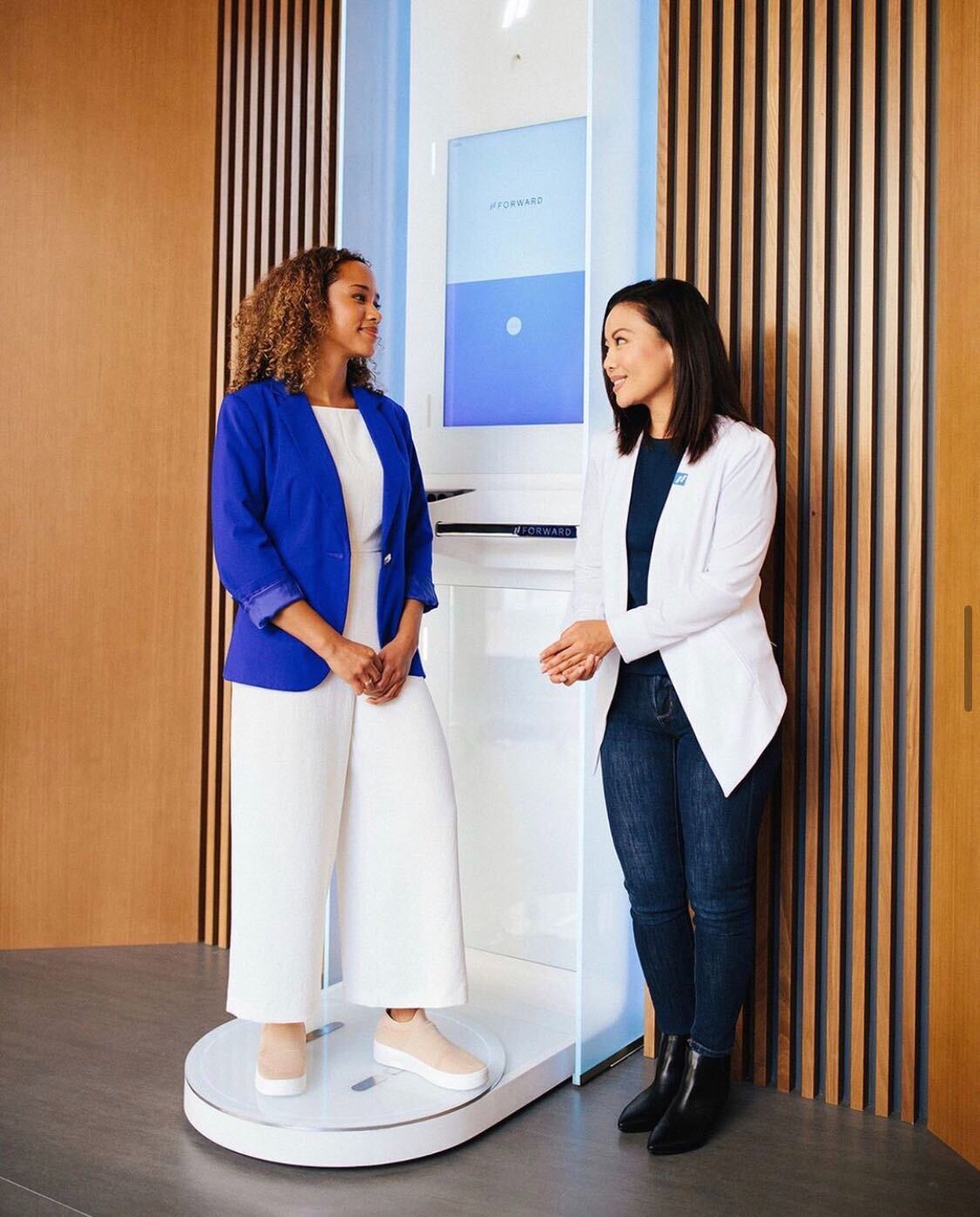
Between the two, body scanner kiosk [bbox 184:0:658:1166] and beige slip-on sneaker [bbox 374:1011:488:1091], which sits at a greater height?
body scanner kiosk [bbox 184:0:658:1166]

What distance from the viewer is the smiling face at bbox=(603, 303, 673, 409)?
2646 mm

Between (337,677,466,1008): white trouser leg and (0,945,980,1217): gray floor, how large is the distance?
367 mm

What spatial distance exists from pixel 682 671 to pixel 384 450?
0.84 meters

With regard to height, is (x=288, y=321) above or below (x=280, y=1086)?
above

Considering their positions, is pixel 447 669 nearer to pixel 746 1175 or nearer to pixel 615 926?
pixel 615 926

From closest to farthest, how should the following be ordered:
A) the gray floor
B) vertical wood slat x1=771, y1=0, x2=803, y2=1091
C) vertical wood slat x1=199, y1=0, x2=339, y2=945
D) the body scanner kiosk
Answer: the gray floor < vertical wood slat x1=771, y1=0, x2=803, y2=1091 < the body scanner kiosk < vertical wood slat x1=199, y1=0, x2=339, y2=945

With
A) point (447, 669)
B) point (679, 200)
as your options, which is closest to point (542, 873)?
point (447, 669)

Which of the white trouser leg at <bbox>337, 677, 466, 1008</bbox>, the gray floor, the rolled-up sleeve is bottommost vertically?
the gray floor

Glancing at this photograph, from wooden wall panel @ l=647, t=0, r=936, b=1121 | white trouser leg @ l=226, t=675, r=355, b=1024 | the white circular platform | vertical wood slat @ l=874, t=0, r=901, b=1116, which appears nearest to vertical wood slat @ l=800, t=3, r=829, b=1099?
wooden wall panel @ l=647, t=0, r=936, b=1121

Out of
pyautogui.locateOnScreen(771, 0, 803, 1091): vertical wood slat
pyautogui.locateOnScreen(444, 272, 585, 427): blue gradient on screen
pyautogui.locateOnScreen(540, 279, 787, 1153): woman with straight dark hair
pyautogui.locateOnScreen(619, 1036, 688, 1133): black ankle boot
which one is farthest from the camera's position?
pyautogui.locateOnScreen(444, 272, 585, 427): blue gradient on screen

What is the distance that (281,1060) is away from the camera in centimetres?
258

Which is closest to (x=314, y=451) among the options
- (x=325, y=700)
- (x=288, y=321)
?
Result: (x=288, y=321)

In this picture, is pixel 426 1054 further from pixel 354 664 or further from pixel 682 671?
pixel 682 671

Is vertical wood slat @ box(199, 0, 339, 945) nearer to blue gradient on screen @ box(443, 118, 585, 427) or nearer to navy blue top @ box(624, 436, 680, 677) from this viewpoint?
blue gradient on screen @ box(443, 118, 585, 427)
